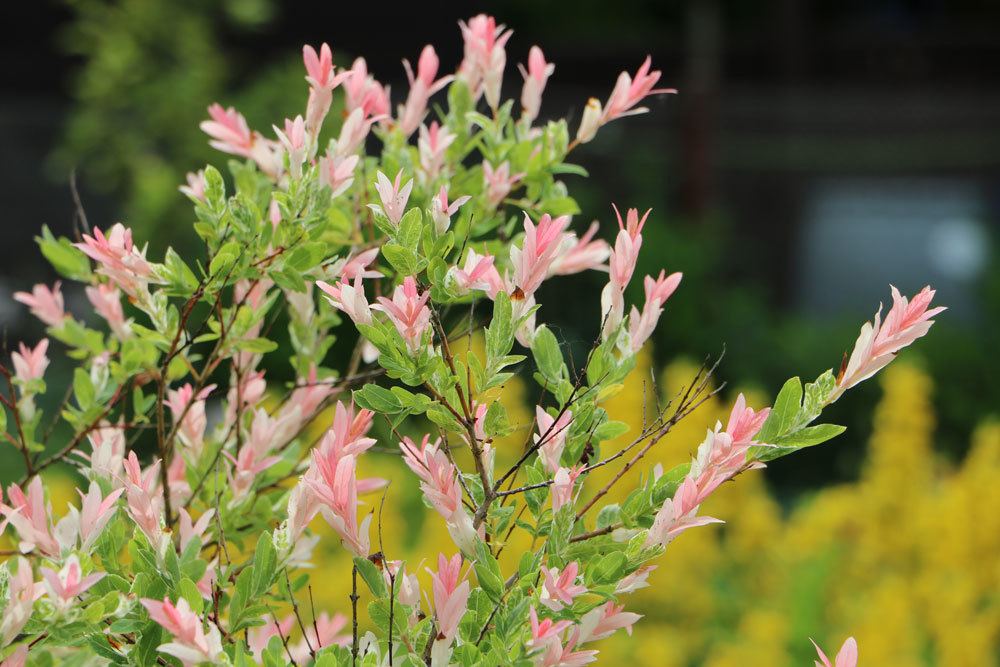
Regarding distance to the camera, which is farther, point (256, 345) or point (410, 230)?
point (256, 345)

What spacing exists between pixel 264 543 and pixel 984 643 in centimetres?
311

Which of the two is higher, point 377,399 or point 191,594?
point 377,399

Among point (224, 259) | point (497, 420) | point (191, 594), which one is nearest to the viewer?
point (191, 594)

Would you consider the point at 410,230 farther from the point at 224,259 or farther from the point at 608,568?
the point at 608,568

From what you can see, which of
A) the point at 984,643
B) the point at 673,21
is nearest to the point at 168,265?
the point at 984,643

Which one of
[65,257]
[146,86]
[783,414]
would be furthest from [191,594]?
[146,86]

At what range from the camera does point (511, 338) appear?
1.26 metres

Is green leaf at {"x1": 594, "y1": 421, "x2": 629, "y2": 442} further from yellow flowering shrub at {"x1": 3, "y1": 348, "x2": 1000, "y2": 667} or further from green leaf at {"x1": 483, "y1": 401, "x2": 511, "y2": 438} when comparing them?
yellow flowering shrub at {"x1": 3, "y1": 348, "x2": 1000, "y2": 667}

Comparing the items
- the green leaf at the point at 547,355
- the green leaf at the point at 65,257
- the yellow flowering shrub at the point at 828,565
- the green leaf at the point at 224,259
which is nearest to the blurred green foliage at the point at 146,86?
the yellow flowering shrub at the point at 828,565

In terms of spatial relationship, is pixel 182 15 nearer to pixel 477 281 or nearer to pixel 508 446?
pixel 508 446

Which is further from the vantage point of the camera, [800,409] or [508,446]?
[508,446]

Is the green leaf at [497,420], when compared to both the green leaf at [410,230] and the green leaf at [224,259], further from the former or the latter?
the green leaf at [224,259]

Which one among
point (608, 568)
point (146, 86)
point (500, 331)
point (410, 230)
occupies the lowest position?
point (608, 568)

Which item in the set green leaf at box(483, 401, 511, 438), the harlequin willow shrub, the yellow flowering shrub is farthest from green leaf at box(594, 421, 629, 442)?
the yellow flowering shrub
